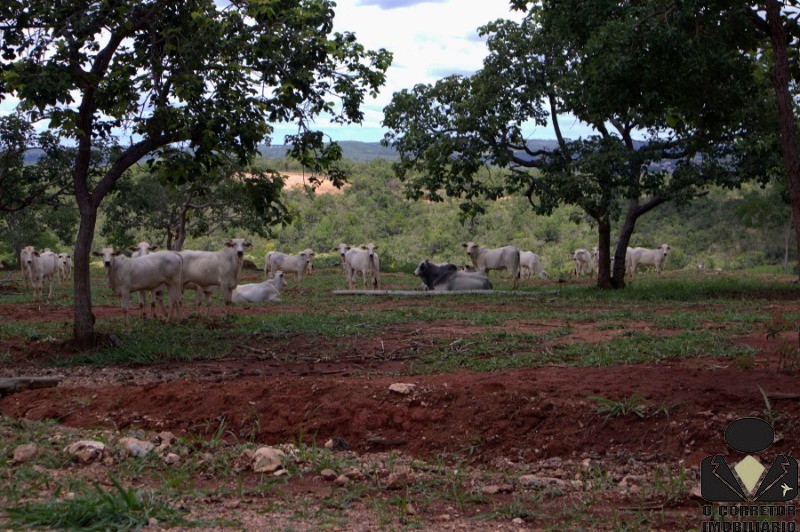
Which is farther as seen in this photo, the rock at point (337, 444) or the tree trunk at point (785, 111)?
the tree trunk at point (785, 111)

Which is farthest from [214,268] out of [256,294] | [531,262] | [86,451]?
[531,262]

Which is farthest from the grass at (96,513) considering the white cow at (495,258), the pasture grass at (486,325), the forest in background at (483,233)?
the forest in background at (483,233)

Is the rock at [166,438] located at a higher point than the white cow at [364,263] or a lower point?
lower

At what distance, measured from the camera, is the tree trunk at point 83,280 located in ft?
40.7

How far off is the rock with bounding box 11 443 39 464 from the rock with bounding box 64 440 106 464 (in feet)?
0.76

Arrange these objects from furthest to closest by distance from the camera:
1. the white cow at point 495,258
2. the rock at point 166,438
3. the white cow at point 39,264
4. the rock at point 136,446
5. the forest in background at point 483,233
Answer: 1. the forest in background at point 483,233
2. the white cow at point 495,258
3. the white cow at point 39,264
4. the rock at point 166,438
5. the rock at point 136,446

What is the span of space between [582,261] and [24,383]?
3102 centimetres

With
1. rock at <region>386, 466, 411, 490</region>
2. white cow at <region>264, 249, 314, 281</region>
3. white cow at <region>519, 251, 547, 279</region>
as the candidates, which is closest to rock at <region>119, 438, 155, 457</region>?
rock at <region>386, 466, 411, 490</region>

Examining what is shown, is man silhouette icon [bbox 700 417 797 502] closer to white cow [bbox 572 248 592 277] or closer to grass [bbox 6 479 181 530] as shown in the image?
grass [bbox 6 479 181 530]

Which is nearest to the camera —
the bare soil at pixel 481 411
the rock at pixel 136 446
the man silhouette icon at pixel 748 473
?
the man silhouette icon at pixel 748 473

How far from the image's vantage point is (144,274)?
15.9 meters

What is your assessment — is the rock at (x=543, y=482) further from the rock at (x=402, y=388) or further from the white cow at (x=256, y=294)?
the white cow at (x=256, y=294)

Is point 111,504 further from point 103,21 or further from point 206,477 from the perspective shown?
point 103,21

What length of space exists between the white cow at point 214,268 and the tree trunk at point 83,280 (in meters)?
4.60
